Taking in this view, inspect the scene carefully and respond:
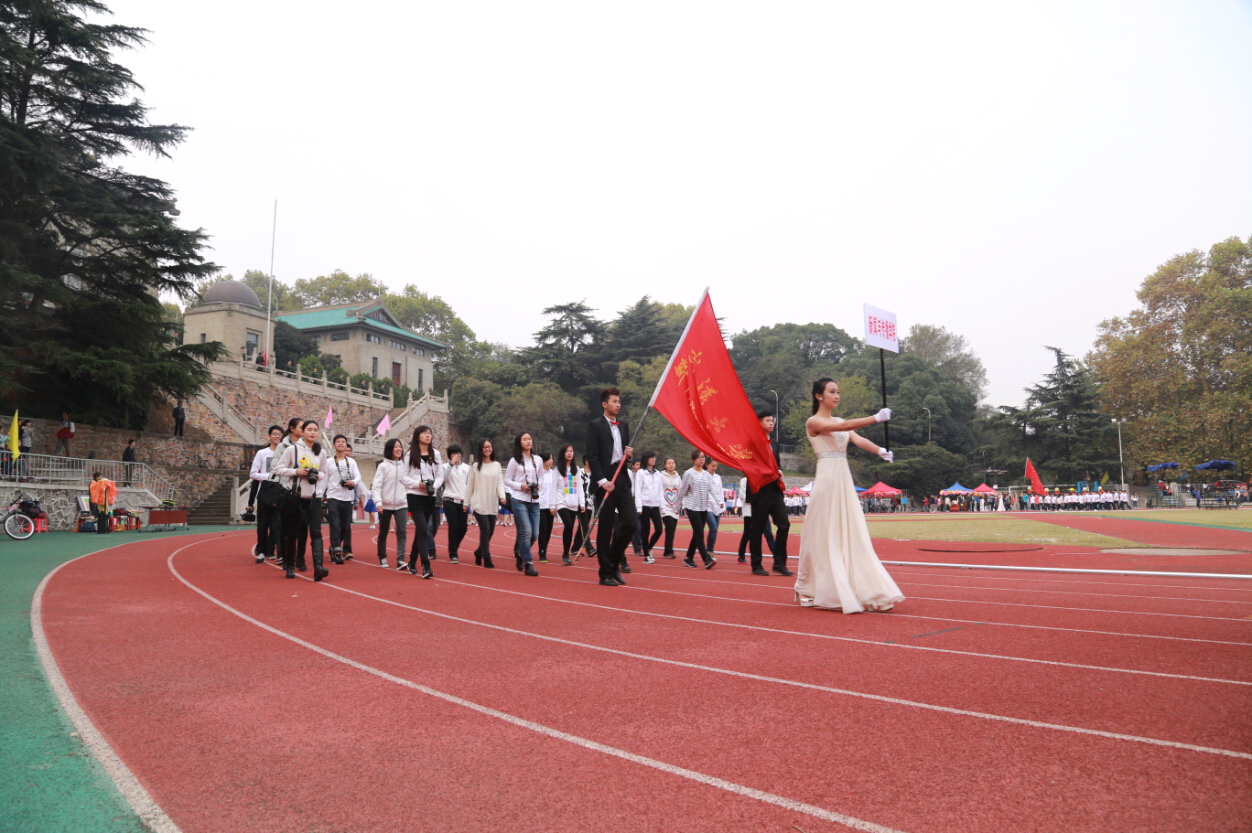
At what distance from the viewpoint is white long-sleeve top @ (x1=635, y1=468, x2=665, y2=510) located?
13.5 metres

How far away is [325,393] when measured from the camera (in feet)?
147

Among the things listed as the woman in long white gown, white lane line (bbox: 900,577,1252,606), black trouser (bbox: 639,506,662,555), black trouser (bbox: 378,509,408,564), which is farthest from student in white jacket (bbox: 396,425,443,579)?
white lane line (bbox: 900,577,1252,606)

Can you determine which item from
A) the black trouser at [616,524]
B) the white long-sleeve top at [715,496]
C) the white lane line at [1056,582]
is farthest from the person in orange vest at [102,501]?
the white lane line at [1056,582]

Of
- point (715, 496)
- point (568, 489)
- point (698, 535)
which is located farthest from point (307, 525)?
point (715, 496)

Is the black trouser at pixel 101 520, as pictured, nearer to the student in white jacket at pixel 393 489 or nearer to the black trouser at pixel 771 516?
the student in white jacket at pixel 393 489

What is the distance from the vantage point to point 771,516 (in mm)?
10008

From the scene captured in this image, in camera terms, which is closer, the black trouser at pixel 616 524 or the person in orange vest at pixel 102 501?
the black trouser at pixel 616 524

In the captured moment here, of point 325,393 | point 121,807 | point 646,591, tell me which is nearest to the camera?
point 121,807

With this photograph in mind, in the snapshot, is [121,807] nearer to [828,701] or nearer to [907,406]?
[828,701]

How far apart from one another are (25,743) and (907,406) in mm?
71729

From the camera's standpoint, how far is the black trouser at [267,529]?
37.3ft

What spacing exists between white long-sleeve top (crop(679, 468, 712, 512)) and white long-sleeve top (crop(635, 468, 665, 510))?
809 mm

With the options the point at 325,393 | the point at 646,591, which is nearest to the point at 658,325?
the point at 325,393

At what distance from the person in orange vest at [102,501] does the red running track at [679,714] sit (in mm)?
15103
